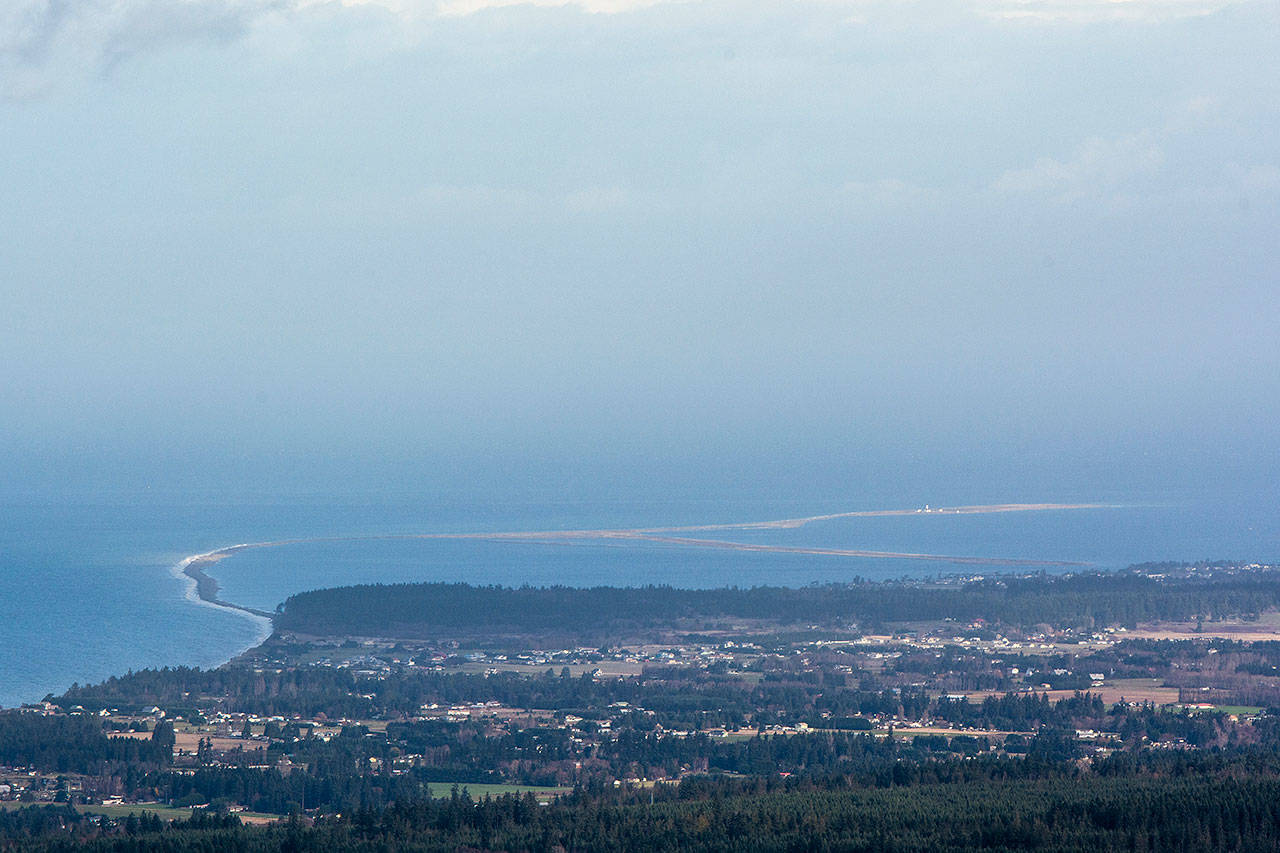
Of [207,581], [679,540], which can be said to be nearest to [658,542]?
[679,540]

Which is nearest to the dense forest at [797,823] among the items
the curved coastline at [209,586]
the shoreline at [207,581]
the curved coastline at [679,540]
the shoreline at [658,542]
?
the curved coastline at [209,586]

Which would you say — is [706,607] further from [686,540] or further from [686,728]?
[686,540]

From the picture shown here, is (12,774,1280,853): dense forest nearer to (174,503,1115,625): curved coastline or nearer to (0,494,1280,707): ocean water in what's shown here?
(0,494,1280,707): ocean water

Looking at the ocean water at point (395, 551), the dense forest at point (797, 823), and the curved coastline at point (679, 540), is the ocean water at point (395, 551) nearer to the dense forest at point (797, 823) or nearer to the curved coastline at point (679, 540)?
the curved coastline at point (679, 540)

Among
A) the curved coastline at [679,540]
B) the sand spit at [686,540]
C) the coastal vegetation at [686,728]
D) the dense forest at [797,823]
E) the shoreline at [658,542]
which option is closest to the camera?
the dense forest at [797,823]

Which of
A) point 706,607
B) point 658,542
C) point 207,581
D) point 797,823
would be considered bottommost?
point 797,823
